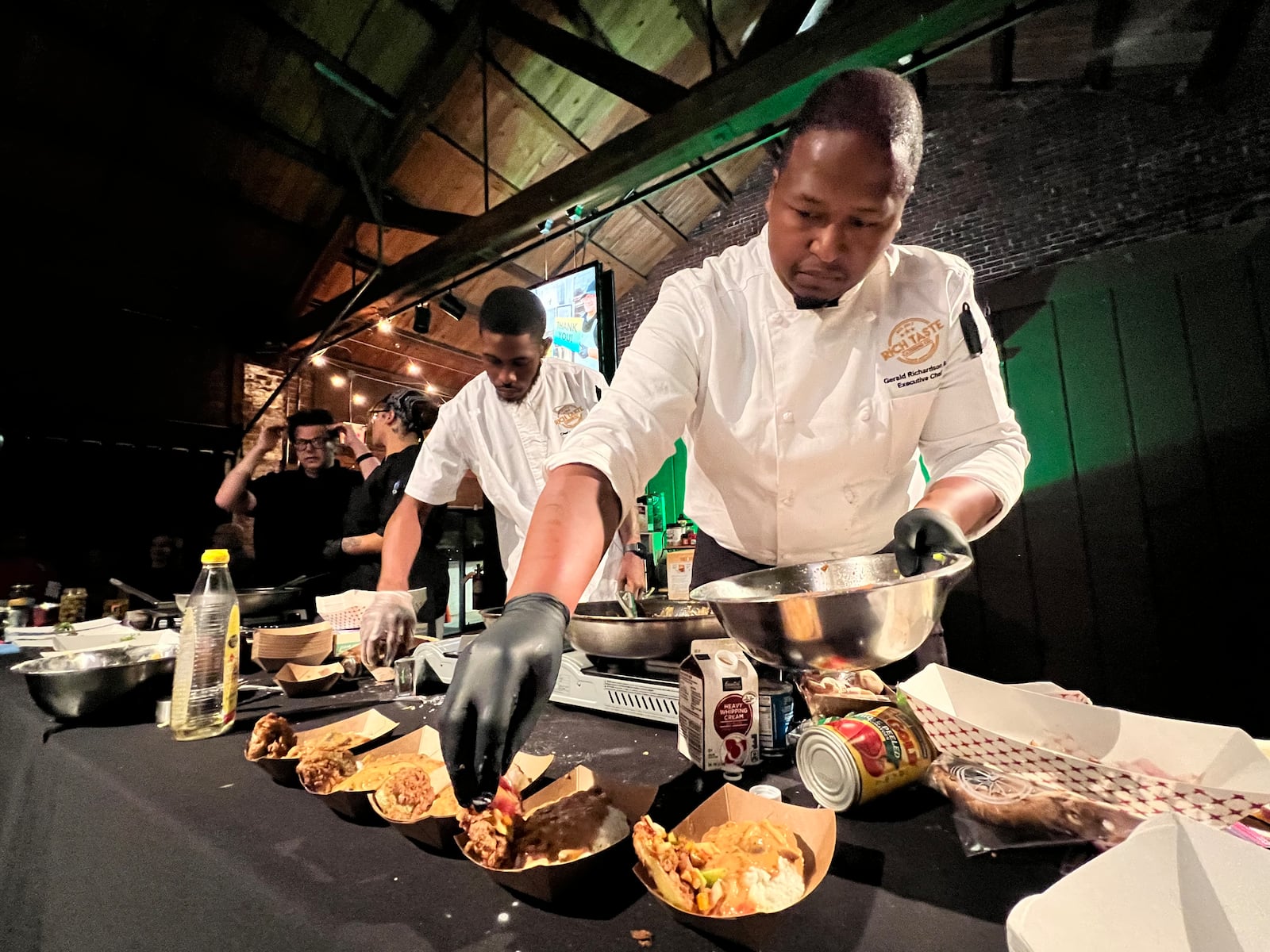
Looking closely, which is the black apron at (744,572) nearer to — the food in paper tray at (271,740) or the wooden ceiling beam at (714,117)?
the food in paper tray at (271,740)

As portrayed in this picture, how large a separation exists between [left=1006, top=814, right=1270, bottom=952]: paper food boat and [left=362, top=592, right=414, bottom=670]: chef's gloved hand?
1.51 meters

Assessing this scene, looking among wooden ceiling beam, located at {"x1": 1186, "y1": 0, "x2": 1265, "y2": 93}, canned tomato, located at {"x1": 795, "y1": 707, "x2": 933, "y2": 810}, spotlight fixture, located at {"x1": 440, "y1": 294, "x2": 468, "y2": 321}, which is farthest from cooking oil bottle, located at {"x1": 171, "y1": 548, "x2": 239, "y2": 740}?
wooden ceiling beam, located at {"x1": 1186, "y1": 0, "x2": 1265, "y2": 93}

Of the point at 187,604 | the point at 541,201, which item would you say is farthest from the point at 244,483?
the point at 187,604

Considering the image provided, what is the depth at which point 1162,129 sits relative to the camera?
166 inches

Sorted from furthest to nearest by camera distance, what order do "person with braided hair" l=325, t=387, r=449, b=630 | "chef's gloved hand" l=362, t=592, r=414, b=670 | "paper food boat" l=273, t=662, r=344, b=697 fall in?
"person with braided hair" l=325, t=387, r=449, b=630
"chef's gloved hand" l=362, t=592, r=414, b=670
"paper food boat" l=273, t=662, r=344, b=697

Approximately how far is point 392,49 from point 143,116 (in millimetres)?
1909

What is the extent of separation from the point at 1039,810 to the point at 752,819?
0.33 metres

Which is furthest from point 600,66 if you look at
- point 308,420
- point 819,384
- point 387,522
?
point 819,384

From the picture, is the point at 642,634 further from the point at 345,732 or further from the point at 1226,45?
the point at 1226,45

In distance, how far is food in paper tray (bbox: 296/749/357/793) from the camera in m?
0.82

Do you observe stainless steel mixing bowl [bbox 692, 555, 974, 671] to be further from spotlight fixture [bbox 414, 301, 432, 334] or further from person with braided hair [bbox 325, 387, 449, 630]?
spotlight fixture [bbox 414, 301, 432, 334]

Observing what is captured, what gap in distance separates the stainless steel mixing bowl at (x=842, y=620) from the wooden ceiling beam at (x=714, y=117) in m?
2.48

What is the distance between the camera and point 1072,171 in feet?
15.1

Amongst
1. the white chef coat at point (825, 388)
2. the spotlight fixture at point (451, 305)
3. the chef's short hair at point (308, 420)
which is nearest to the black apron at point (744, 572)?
the white chef coat at point (825, 388)
